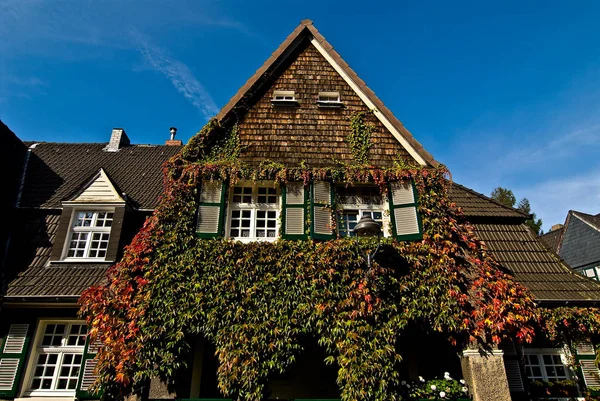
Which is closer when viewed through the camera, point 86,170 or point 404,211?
point 404,211

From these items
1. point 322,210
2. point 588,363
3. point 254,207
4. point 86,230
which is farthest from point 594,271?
point 86,230

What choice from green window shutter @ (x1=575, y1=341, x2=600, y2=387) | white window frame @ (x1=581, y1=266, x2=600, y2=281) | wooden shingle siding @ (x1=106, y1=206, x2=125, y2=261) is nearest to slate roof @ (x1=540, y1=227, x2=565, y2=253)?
white window frame @ (x1=581, y1=266, x2=600, y2=281)

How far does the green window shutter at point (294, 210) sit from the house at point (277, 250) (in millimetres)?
36

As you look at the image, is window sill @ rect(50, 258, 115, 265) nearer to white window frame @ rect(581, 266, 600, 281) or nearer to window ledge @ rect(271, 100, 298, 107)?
window ledge @ rect(271, 100, 298, 107)

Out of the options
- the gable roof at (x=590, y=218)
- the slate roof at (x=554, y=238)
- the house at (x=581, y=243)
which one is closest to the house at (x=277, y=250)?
the house at (x=581, y=243)

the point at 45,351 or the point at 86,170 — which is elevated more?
the point at 86,170

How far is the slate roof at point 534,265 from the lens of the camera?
10086 mm

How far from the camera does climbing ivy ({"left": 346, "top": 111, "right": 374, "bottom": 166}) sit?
1077 cm

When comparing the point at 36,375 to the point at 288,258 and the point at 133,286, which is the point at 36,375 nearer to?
the point at 133,286

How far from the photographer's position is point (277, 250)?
30.0 feet

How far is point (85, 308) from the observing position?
28.2 feet

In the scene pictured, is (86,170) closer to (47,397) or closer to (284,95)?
(47,397)

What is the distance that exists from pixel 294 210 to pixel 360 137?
3035 mm

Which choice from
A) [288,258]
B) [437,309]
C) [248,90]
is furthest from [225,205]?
[437,309]
